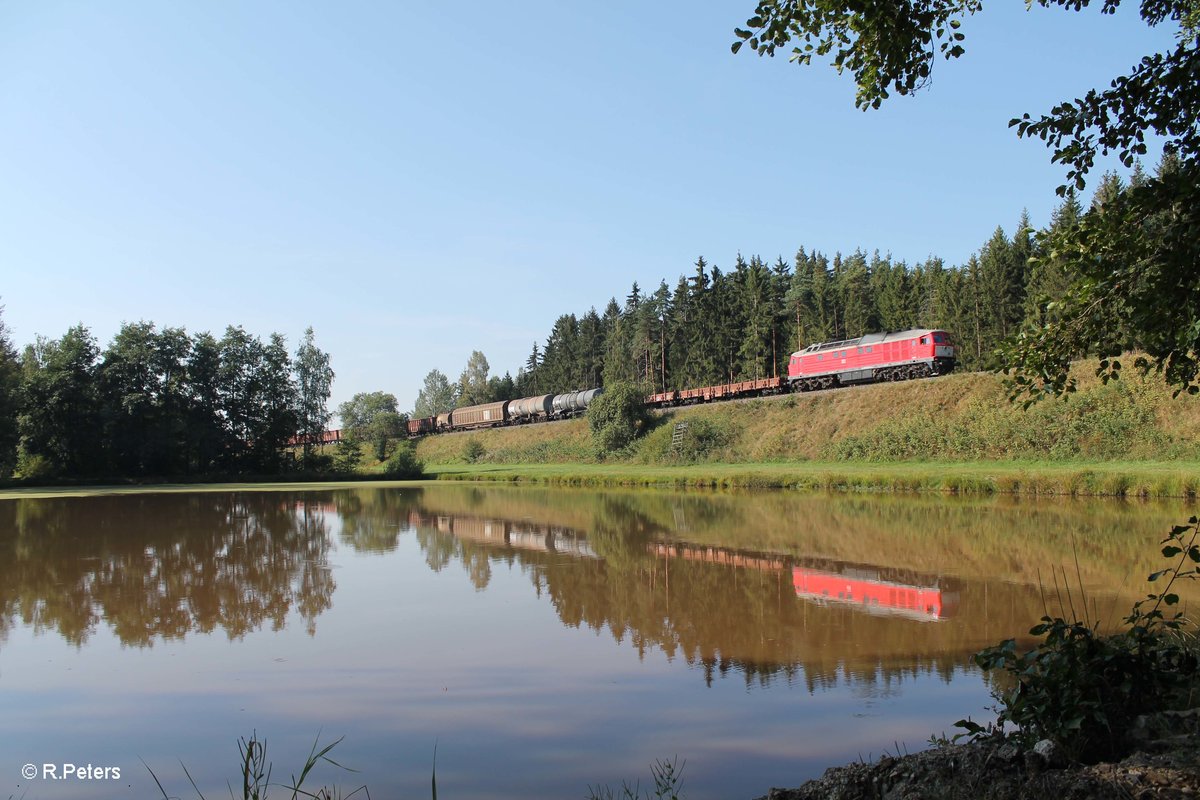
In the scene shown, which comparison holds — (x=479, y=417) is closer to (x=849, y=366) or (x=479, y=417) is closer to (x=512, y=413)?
(x=512, y=413)

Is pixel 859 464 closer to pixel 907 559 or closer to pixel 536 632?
pixel 907 559

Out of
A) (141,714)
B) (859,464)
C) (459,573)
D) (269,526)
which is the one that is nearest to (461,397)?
(859,464)

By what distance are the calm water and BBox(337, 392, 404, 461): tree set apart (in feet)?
215

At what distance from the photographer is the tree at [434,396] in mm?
150000

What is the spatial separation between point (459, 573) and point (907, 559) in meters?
8.72

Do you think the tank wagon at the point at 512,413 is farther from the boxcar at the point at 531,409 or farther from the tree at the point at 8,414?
the tree at the point at 8,414

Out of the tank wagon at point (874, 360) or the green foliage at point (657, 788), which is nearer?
the green foliage at point (657, 788)

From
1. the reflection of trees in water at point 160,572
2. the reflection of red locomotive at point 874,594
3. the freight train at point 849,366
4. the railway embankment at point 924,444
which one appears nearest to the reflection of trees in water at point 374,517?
the reflection of trees in water at point 160,572

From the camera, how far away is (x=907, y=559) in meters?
16.2

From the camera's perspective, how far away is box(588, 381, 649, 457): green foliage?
195 ft

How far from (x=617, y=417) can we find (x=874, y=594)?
46872mm

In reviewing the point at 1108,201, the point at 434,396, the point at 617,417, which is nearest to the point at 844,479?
the point at 617,417

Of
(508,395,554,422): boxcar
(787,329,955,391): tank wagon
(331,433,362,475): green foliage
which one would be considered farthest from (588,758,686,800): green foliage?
(508,395,554,422): boxcar

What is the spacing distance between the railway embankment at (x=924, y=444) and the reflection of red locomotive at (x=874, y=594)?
17.7 metres
